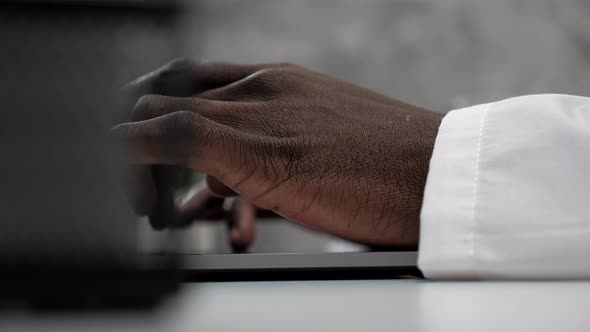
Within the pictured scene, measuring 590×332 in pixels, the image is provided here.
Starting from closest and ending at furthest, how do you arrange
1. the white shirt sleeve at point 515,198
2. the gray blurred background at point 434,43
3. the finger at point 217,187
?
the white shirt sleeve at point 515,198, the finger at point 217,187, the gray blurred background at point 434,43

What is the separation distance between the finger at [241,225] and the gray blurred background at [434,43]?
0.20 meters

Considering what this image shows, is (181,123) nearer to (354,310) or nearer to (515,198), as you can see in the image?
(354,310)

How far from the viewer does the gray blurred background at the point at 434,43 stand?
2.85 feet

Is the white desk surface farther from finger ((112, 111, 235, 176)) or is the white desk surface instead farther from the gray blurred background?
the gray blurred background

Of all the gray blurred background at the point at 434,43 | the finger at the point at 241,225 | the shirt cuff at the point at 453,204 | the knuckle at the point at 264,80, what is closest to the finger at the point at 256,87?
the knuckle at the point at 264,80

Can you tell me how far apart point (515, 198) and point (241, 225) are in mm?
398

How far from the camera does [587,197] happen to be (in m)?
0.28

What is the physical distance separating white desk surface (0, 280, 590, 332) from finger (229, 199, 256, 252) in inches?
13.7

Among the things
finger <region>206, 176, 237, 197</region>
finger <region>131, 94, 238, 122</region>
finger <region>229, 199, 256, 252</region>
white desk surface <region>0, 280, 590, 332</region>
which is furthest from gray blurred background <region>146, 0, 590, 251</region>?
finger <region>131, 94, 238, 122</region>

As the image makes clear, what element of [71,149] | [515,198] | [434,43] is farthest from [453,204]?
[434,43]

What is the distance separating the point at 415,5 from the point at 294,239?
375 mm

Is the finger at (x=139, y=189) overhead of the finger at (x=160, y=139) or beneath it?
beneath

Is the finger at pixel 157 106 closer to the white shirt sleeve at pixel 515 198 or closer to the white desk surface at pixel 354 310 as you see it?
the white desk surface at pixel 354 310

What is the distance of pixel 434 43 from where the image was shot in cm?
87
